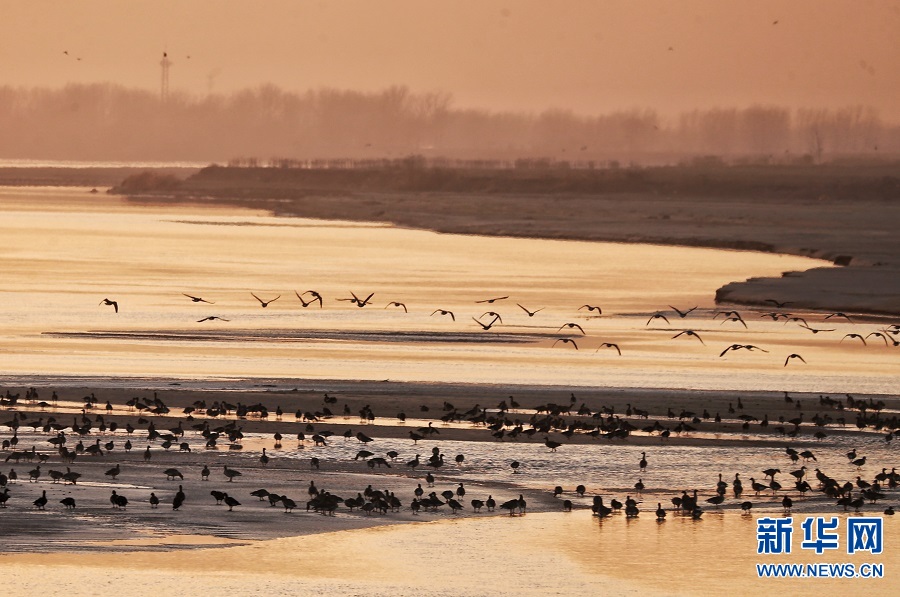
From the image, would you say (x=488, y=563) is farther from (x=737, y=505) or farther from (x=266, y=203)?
(x=266, y=203)

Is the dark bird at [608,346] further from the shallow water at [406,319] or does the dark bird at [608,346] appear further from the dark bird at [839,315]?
the dark bird at [839,315]

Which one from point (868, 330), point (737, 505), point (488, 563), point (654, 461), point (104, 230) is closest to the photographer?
point (488, 563)

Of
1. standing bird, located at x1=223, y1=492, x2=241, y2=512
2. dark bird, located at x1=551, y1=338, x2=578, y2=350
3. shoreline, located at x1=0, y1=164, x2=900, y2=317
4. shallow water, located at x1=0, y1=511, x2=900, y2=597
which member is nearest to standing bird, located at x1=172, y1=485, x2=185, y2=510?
standing bird, located at x1=223, y1=492, x2=241, y2=512

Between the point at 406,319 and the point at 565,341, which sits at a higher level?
the point at 406,319

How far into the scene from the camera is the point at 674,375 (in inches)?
1059

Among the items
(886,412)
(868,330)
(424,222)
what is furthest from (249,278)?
(424,222)

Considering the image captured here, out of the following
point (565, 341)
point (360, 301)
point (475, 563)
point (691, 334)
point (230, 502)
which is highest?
point (360, 301)

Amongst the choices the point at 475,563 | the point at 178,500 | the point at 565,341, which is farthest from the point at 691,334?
the point at 475,563

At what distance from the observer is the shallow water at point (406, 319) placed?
27.1 metres

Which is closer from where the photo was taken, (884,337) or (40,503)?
(40,503)

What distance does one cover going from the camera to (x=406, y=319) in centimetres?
3566

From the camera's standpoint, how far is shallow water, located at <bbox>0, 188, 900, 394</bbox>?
27078 mm

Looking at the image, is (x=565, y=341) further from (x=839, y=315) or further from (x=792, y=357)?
(x=839, y=315)

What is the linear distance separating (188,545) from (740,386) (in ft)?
44.2
